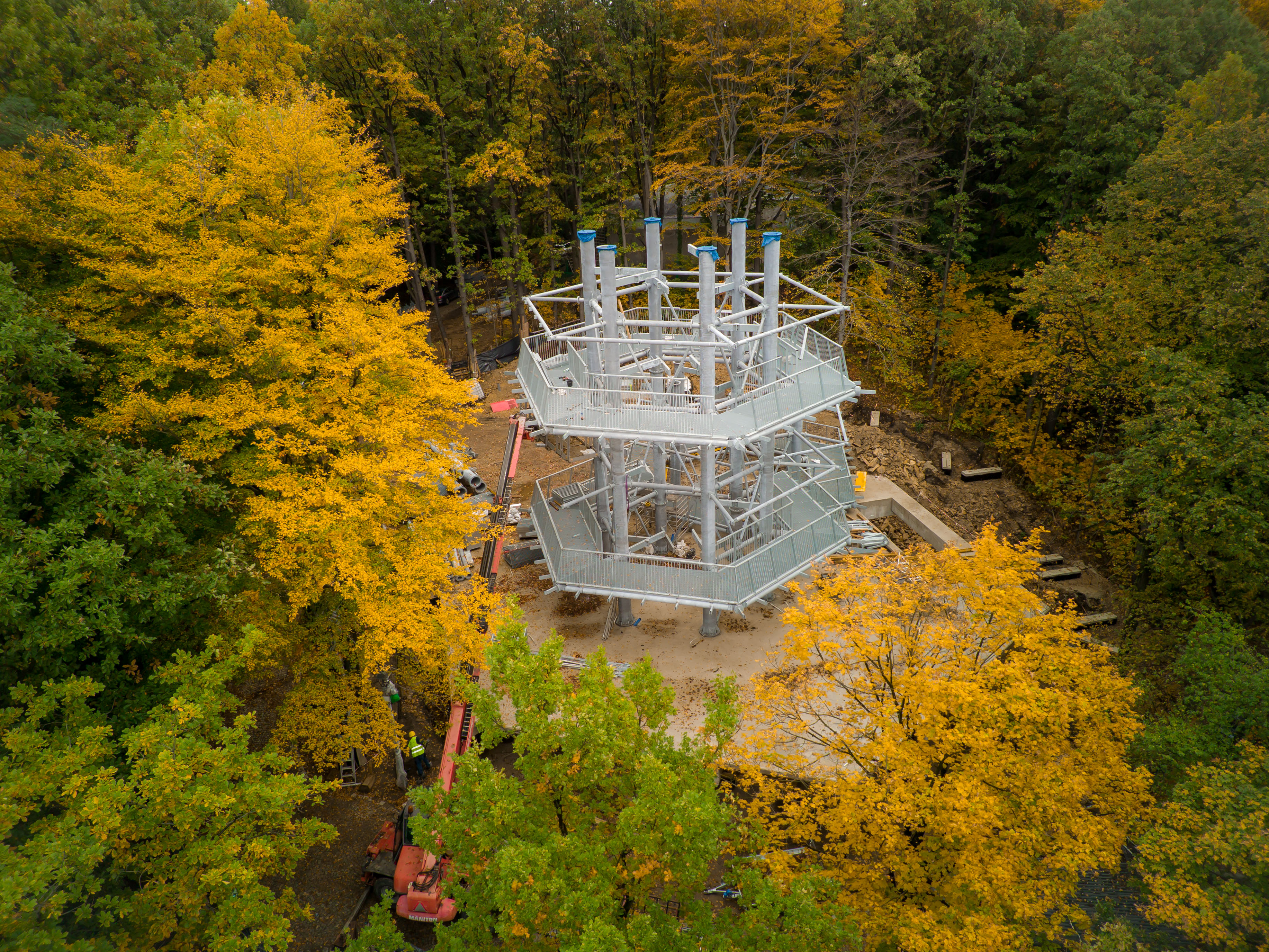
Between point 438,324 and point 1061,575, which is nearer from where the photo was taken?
point 1061,575

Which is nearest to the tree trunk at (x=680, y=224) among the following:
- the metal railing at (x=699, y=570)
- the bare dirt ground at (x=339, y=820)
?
the metal railing at (x=699, y=570)

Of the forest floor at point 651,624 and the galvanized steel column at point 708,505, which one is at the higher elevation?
the galvanized steel column at point 708,505

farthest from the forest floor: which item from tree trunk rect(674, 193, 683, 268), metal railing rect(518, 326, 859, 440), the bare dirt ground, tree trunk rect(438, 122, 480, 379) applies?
tree trunk rect(674, 193, 683, 268)

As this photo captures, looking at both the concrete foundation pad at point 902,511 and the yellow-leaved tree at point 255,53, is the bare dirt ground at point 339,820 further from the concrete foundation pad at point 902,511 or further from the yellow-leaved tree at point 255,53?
the yellow-leaved tree at point 255,53

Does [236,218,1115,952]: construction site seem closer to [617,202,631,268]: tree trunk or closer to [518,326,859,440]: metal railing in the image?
[518,326,859,440]: metal railing

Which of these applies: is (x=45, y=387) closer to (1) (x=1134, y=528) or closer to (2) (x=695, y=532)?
(2) (x=695, y=532)

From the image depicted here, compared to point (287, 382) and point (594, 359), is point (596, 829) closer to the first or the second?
point (287, 382)

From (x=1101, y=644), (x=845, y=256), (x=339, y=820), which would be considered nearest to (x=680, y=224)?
(x=845, y=256)
